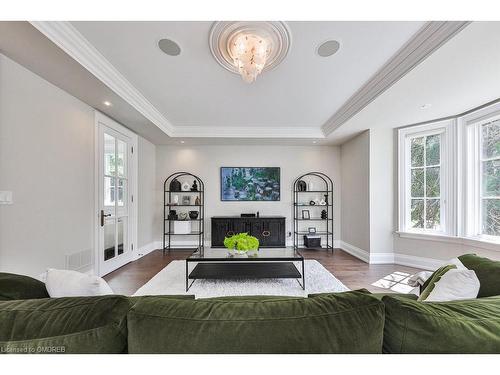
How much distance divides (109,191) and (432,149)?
17.0 feet

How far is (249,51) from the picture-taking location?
2.08 meters

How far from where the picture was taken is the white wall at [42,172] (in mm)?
2172

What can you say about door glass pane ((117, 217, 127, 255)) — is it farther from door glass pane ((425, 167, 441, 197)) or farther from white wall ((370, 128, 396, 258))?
door glass pane ((425, 167, 441, 197))

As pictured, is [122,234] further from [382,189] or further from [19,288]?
[382,189]

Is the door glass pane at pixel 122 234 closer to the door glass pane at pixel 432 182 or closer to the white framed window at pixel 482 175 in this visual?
the door glass pane at pixel 432 182

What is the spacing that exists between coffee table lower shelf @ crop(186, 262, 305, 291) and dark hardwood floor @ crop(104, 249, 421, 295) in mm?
787

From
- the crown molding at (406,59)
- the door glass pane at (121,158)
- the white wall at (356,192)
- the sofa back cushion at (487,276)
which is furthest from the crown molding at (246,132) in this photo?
the sofa back cushion at (487,276)

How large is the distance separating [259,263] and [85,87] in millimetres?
3056

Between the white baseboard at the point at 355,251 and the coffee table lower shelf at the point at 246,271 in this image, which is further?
the white baseboard at the point at 355,251

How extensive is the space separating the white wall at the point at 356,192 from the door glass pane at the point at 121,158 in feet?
14.1

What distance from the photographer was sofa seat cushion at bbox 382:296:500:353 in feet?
2.47

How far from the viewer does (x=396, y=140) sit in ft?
13.5

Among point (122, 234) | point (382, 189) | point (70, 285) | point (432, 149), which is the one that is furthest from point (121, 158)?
point (432, 149)

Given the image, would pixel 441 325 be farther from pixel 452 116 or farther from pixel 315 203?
pixel 315 203
